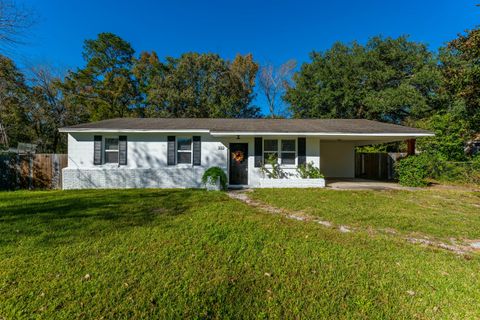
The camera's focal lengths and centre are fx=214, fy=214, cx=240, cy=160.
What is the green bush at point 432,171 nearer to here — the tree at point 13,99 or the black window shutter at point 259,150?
the black window shutter at point 259,150

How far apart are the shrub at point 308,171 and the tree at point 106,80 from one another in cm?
2011

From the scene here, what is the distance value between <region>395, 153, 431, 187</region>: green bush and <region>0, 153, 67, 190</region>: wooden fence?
52.1 feet

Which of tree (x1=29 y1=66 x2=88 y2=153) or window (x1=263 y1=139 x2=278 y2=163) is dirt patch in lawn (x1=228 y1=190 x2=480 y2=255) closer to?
window (x1=263 y1=139 x2=278 y2=163)

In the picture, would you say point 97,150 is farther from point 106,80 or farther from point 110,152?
point 106,80

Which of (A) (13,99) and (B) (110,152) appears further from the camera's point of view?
(A) (13,99)

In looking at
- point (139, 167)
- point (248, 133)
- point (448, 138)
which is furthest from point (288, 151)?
point (448, 138)

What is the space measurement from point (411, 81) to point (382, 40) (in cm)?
465

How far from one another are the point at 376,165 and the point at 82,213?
15.4 meters

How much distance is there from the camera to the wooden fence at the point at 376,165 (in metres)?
13.1

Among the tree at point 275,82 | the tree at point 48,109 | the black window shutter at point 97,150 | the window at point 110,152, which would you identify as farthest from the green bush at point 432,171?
the tree at point 48,109

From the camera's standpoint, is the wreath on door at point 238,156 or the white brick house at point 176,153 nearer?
the white brick house at point 176,153

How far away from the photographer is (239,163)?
1004 centimetres

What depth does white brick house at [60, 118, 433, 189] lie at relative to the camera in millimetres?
9344

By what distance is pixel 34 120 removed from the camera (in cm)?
1955
